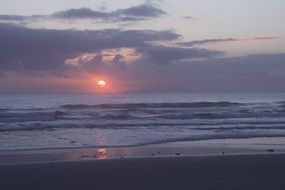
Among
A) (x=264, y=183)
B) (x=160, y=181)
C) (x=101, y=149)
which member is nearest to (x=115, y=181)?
(x=160, y=181)

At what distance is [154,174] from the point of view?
32.2ft

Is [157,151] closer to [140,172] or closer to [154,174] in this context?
[140,172]

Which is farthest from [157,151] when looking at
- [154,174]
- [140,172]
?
[154,174]

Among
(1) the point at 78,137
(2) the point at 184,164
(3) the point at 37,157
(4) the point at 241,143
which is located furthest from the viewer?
(1) the point at 78,137

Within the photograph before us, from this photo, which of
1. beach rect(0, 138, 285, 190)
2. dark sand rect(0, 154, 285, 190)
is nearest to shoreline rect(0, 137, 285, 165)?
beach rect(0, 138, 285, 190)

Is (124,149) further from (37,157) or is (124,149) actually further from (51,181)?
(51,181)

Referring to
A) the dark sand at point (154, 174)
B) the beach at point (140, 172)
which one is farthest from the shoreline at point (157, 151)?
the dark sand at point (154, 174)

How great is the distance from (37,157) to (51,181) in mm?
4037

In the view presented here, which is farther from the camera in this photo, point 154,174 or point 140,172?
point 140,172

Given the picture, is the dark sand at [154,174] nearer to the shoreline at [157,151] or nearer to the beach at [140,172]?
→ the beach at [140,172]

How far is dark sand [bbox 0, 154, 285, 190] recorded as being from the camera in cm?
869

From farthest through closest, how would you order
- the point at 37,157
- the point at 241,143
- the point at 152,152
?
the point at 241,143, the point at 152,152, the point at 37,157

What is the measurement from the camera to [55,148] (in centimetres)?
1522

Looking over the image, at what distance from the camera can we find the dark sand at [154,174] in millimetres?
8688
